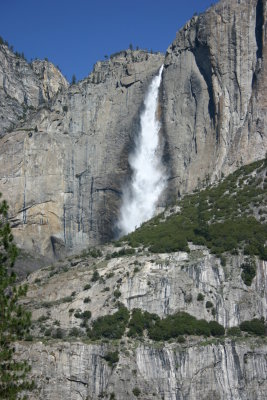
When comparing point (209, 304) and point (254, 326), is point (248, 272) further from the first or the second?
point (254, 326)

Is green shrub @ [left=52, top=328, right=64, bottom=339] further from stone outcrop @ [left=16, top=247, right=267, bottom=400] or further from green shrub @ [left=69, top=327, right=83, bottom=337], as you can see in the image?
green shrub @ [left=69, top=327, right=83, bottom=337]

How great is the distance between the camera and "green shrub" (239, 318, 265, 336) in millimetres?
75562

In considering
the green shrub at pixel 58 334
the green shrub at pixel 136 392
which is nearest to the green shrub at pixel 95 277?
the green shrub at pixel 58 334

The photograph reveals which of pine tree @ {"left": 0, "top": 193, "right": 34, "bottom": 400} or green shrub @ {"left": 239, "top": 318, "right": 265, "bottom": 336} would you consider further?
green shrub @ {"left": 239, "top": 318, "right": 265, "bottom": 336}

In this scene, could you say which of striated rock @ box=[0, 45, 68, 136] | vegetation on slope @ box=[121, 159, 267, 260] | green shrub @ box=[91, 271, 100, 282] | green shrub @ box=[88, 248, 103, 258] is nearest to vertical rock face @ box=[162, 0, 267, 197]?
vegetation on slope @ box=[121, 159, 267, 260]

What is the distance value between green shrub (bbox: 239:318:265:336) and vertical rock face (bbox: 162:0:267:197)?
2549 cm

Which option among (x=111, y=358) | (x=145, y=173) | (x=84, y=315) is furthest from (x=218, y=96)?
(x=111, y=358)

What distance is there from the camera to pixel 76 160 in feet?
364

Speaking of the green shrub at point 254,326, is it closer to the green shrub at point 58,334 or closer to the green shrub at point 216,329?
the green shrub at point 216,329

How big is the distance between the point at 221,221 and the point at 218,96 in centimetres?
1894

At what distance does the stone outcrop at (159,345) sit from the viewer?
7194 cm

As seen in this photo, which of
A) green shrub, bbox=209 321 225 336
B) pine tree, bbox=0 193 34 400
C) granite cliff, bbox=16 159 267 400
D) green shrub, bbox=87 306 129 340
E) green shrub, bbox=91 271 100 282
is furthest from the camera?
green shrub, bbox=91 271 100 282

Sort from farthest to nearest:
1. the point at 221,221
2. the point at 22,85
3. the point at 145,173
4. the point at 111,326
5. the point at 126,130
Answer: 1. the point at 22,85
2. the point at 126,130
3. the point at 145,173
4. the point at 221,221
5. the point at 111,326

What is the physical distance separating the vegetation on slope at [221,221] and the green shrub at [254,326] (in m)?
6.57
